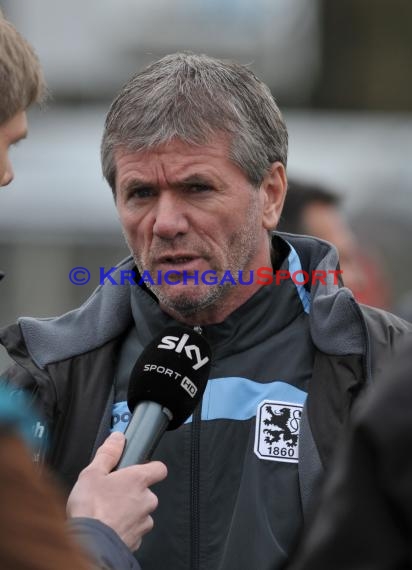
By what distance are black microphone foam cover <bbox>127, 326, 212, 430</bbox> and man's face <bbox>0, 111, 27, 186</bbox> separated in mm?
548

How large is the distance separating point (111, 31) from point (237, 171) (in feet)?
43.4

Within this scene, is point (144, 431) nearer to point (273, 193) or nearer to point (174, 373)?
point (174, 373)

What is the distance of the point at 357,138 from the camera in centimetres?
1374

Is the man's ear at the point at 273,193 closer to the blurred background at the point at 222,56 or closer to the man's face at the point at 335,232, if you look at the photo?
the man's face at the point at 335,232

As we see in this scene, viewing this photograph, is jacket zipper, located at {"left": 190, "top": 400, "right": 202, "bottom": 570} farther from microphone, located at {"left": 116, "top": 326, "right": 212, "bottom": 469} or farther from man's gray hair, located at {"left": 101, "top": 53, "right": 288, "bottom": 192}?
man's gray hair, located at {"left": 101, "top": 53, "right": 288, "bottom": 192}

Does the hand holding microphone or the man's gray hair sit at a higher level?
the man's gray hair

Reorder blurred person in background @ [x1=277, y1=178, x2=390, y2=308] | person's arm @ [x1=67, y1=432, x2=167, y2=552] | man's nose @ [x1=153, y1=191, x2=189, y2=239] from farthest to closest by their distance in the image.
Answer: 1. blurred person in background @ [x1=277, y1=178, x2=390, y2=308]
2. man's nose @ [x1=153, y1=191, x2=189, y2=239]
3. person's arm @ [x1=67, y1=432, x2=167, y2=552]

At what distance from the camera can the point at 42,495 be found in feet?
5.06

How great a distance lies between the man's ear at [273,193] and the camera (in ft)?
11.7

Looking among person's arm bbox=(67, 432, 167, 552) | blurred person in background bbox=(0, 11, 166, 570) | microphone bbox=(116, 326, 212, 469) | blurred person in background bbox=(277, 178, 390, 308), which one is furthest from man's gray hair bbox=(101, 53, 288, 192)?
blurred person in background bbox=(277, 178, 390, 308)

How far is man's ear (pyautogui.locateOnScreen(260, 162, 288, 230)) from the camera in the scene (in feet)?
11.7

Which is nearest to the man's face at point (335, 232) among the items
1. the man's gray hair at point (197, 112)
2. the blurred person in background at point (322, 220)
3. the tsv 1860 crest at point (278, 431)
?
the blurred person in background at point (322, 220)

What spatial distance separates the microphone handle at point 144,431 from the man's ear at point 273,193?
35.4 inches

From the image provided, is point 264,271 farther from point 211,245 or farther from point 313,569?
point 313,569
